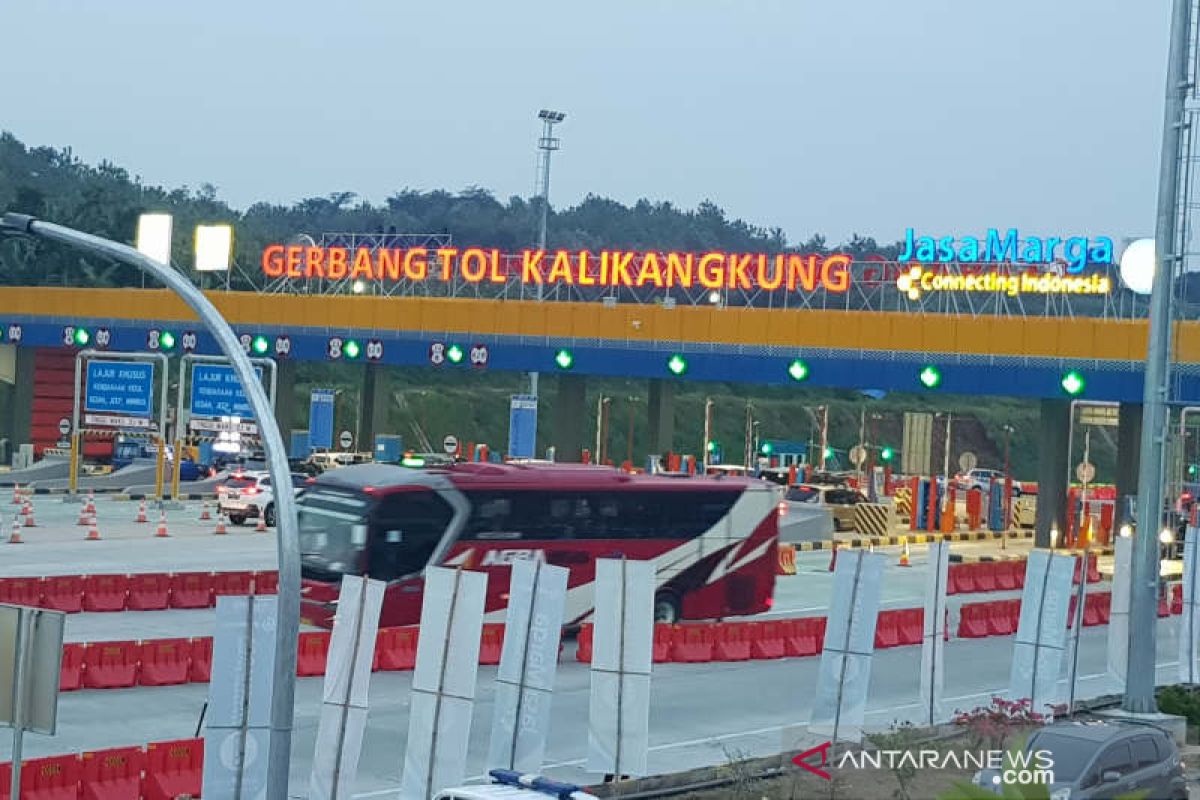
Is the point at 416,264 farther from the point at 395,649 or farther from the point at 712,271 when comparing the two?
the point at 395,649

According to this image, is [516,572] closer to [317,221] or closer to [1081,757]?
[1081,757]

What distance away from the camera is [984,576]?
42344 millimetres

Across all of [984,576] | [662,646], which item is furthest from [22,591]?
[984,576]

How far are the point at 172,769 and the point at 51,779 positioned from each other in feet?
4.62

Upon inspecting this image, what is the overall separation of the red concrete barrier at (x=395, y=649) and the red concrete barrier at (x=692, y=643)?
4.43 metres

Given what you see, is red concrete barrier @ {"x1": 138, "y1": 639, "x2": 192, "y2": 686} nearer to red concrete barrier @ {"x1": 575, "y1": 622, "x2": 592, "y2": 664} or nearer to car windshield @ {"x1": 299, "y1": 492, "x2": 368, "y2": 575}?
car windshield @ {"x1": 299, "y1": 492, "x2": 368, "y2": 575}

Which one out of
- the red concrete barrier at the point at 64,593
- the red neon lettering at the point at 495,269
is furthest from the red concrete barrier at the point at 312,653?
the red neon lettering at the point at 495,269

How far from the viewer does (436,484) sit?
98.4ft

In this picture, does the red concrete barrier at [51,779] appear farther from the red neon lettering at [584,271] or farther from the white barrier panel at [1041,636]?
the red neon lettering at [584,271]

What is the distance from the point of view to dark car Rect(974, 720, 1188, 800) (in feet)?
56.1

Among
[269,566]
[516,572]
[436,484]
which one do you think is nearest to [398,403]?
[269,566]

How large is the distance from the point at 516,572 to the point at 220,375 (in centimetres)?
3106

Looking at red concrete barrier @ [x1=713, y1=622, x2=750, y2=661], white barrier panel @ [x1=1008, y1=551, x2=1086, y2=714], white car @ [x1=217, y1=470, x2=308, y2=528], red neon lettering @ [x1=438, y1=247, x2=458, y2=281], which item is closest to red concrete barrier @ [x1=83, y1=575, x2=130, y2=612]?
red concrete barrier @ [x1=713, y1=622, x2=750, y2=661]

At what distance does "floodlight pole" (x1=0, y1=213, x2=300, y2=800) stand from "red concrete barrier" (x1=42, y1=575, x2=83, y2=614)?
16549mm
